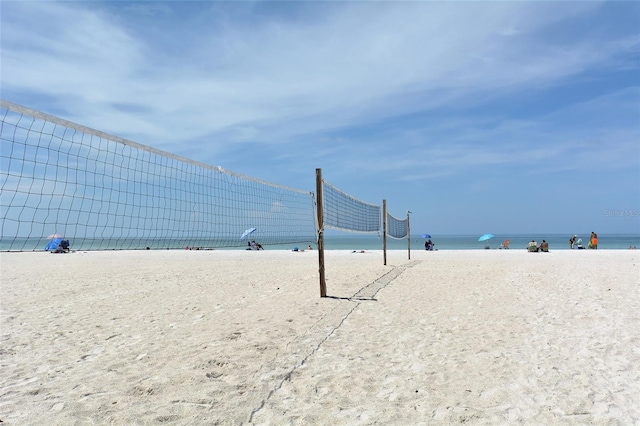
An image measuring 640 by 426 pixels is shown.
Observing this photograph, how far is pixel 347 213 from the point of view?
12.2 metres

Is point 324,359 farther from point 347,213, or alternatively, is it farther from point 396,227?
point 396,227

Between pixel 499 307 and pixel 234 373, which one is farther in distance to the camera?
pixel 499 307

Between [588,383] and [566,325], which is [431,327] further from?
[588,383]

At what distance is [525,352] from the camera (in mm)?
4113

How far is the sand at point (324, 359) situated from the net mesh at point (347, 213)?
2.91 metres

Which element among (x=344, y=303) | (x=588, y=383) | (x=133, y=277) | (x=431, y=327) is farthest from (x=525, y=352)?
(x=133, y=277)

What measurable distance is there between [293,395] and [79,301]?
5.47 metres

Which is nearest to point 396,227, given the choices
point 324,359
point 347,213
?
point 347,213

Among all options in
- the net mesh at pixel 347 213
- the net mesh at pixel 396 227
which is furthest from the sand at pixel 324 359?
the net mesh at pixel 396 227

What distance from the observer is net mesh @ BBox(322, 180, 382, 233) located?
10.2 metres

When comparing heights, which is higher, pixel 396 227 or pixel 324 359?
pixel 396 227

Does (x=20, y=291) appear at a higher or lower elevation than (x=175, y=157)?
lower

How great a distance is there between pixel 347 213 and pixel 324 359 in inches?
329

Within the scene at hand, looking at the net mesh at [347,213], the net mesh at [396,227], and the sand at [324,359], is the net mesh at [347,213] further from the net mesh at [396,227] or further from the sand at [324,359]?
the sand at [324,359]
